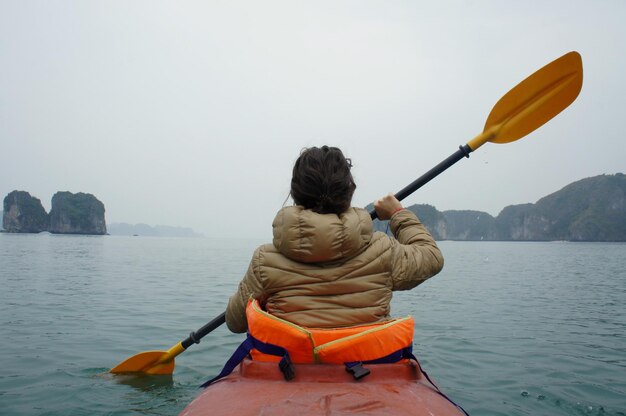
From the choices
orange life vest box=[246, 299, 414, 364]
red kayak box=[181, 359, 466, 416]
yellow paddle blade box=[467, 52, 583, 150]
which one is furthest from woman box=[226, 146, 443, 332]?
yellow paddle blade box=[467, 52, 583, 150]

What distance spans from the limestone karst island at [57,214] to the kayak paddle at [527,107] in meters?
152

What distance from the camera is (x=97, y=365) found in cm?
594

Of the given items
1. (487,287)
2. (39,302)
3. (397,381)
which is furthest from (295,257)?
(487,287)

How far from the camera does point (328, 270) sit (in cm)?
206

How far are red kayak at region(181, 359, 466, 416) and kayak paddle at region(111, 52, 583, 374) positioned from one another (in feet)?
6.68

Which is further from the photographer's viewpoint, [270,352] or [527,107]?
[527,107]

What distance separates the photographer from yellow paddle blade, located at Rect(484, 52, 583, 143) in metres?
4.05

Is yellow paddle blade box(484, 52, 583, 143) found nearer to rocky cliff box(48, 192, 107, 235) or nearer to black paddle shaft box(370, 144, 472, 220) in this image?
black paddle shaft box(370, 144, 472, 220)

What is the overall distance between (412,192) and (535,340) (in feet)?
17.6

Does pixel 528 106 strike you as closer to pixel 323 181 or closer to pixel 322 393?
pixel 323 181

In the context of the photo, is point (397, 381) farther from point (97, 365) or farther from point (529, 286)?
point (529, 286)

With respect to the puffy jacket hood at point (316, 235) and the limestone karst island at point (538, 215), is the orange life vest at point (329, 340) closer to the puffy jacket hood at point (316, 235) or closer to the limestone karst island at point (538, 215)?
the puffy jacket hood at point (316, 235)

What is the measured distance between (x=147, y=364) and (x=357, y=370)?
170 inches

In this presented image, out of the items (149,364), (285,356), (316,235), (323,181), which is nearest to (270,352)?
(285,356)
